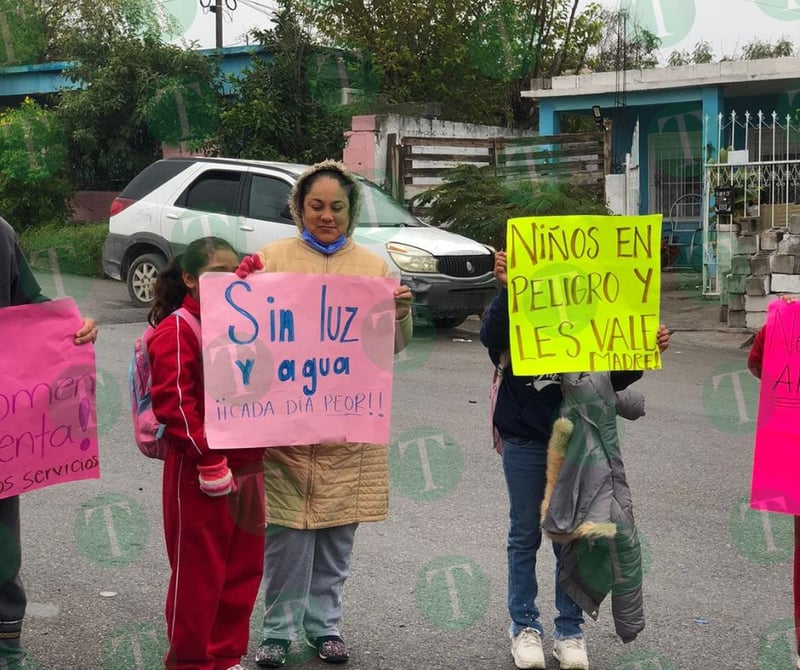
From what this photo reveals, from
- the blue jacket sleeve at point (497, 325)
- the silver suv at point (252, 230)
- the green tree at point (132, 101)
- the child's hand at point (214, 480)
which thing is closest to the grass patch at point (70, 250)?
the green tree at point (132, 101)

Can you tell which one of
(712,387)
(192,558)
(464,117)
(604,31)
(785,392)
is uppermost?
(604,31)

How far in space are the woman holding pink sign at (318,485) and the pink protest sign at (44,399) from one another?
2.12 feet

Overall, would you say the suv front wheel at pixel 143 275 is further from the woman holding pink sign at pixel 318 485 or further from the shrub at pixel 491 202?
the woman holding pink sign at pixel 318 485

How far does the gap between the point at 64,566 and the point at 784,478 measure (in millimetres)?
3159

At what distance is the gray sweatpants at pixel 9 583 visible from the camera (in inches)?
147

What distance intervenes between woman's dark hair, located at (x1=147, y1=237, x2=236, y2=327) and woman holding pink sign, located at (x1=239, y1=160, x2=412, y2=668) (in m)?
0.21

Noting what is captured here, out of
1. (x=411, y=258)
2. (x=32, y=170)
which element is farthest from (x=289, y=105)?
(x=411, y=258)

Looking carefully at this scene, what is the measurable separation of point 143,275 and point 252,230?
74.4 inches

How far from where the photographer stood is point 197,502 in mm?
3623

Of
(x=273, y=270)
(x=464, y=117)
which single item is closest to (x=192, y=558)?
(x=273, y=270)

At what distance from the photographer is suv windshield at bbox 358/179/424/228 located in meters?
12.6

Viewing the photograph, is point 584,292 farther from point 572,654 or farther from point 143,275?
point 143,275

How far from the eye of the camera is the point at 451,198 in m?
15.9

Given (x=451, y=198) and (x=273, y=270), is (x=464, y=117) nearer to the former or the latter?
(x=451, y=198)
